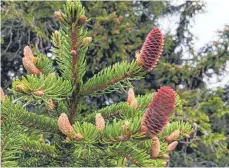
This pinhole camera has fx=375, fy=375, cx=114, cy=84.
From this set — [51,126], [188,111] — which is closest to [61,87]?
[51,126]

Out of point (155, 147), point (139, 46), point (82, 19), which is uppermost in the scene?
point (82, 19)

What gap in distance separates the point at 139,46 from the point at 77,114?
4.68 m

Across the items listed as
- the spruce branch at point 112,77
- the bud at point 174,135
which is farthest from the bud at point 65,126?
the bud at point 174,135

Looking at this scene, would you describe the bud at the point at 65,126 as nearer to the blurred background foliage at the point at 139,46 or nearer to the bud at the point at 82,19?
the bud at the point at 82,19

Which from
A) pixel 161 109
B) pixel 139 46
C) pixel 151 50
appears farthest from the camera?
pixel 139 46

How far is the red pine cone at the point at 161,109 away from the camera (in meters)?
0.64

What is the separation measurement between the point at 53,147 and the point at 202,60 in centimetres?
470

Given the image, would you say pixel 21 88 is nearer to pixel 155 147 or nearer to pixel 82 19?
pixel 82 19

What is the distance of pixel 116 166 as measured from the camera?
84cm

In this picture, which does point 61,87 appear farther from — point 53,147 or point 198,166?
point 198,166

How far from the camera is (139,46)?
5.48 metres

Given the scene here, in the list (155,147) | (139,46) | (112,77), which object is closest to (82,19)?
(112,77)

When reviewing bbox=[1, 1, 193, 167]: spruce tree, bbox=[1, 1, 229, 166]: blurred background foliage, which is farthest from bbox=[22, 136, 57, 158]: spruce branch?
bbox=[1, 1, 229, 166]: blurred background foliage

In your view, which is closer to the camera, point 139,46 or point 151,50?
point 151,50
